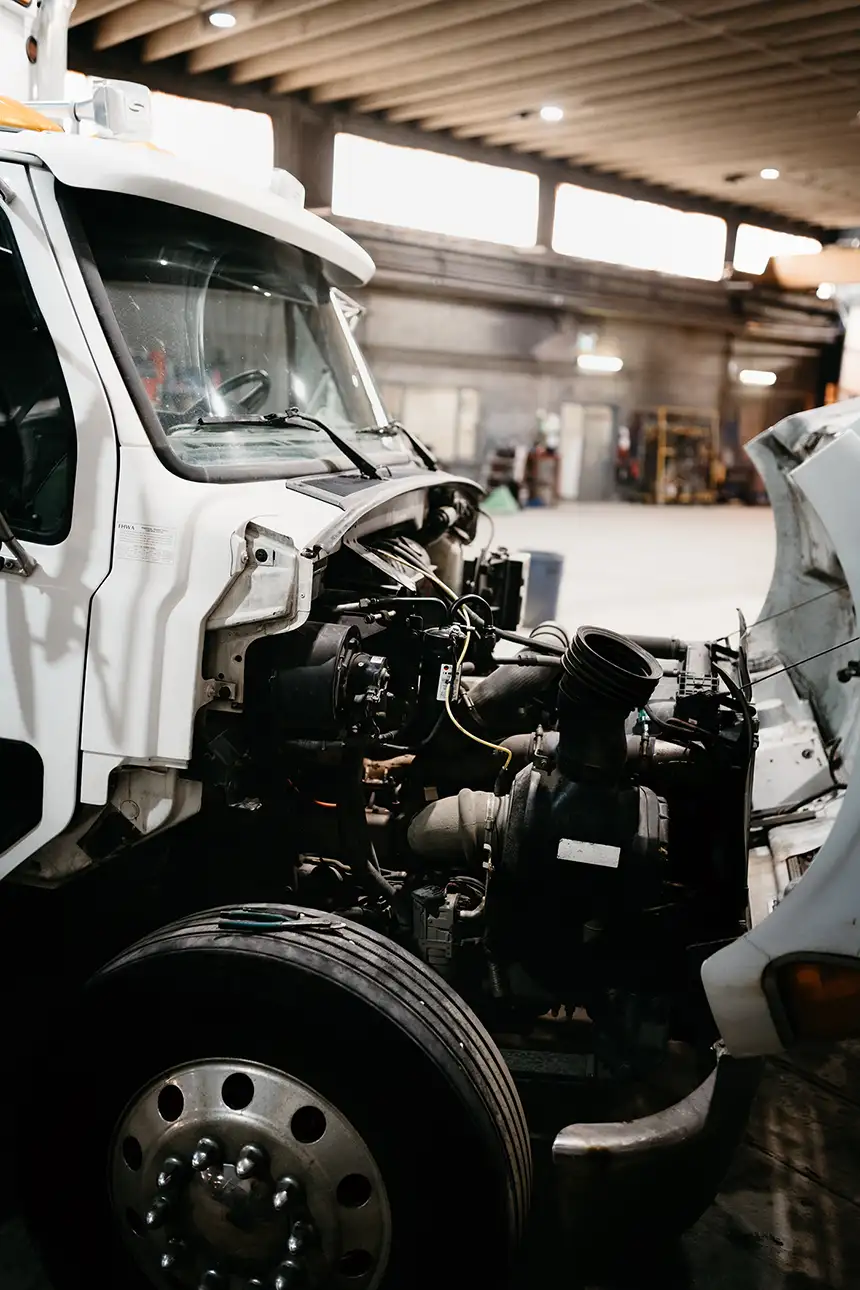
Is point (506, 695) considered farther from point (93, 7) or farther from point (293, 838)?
point (93, 7)

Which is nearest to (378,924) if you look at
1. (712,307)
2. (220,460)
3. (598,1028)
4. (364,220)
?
(598,1028)

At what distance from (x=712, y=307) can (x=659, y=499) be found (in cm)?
363

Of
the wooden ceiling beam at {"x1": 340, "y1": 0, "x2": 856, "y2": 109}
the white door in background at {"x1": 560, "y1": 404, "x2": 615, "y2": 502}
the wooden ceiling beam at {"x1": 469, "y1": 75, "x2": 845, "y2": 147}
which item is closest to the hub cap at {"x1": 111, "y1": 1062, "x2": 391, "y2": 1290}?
the wooden ceiling beam at {"x1": 340, "y1": 0, "x2": 856, "y2": 109}

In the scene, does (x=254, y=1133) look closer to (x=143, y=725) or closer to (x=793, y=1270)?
(x=143, y=725)

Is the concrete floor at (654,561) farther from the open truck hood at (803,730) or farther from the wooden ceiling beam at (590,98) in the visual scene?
the open truck hood at (803,730)

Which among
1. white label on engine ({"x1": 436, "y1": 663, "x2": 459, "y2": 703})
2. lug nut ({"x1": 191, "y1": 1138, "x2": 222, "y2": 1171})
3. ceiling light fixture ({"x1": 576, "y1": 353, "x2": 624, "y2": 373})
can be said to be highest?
ceiling light fixture ({"x1": 576, "y1": 353, "x2": 624, "y2": 373})

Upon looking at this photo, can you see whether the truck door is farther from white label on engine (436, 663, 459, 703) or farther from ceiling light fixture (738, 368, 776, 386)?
ceiling light fixture (738, 368, 776, 386)

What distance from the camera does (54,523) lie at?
263cm

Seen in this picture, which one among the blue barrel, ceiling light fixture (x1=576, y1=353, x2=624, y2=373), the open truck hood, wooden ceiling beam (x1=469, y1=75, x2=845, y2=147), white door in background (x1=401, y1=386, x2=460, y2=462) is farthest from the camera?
ceiling light fixture (x1=576, y1=353, x2=624, y2=373)

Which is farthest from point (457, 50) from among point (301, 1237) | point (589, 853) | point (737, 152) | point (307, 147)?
point (301, 1237)

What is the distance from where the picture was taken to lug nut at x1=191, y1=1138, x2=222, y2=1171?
2.23 meters

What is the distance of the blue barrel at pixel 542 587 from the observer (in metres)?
8.68

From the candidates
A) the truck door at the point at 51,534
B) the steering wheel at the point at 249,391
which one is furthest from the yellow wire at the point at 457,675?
the truck door at the point at 51,534

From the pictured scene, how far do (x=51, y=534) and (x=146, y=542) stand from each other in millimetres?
251
